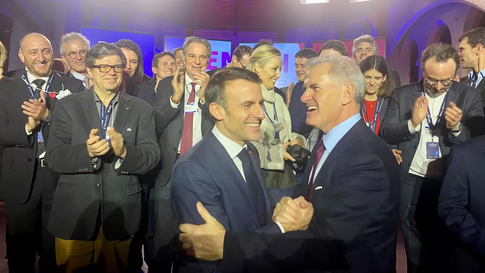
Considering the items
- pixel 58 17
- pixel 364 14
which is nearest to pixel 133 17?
pixel 58 17

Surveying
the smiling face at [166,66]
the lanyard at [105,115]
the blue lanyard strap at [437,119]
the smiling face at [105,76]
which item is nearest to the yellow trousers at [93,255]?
the lanyard at [105,115]

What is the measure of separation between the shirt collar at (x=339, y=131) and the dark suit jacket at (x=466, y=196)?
672 millimetres

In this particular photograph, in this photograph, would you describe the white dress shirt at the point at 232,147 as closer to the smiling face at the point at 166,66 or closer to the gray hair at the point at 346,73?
the gray hair at the point at 346,73

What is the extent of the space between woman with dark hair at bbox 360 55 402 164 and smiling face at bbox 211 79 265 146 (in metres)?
1.40

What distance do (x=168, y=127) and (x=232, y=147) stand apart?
1246mm

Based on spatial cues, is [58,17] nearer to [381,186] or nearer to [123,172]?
[123,172]

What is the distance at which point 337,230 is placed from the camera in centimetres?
140

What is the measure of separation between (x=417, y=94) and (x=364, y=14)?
22.9 ft

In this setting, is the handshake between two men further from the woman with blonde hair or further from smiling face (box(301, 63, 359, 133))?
the woman with blonde hair

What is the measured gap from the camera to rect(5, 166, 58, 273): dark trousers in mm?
2674

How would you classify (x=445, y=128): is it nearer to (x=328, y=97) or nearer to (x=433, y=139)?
(x=433, y=139)

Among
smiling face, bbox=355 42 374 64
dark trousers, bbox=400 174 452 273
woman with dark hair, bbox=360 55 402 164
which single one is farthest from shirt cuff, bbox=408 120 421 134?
smiling face, bbox=355 42 374 64

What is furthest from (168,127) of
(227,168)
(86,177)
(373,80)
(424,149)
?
(424,149)

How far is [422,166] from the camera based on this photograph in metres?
2.66
